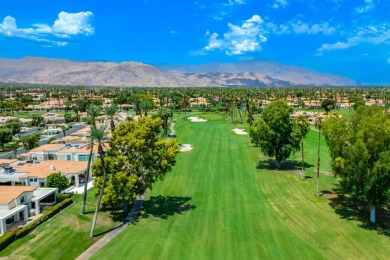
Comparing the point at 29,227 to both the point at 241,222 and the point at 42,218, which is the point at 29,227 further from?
the point at 241,222

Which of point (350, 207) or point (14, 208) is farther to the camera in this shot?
point (350, 207)

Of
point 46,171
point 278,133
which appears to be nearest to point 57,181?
point 46,171

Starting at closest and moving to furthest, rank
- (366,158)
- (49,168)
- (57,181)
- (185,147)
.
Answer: (366,158) < (57,181) < (49,168) < (185,147)

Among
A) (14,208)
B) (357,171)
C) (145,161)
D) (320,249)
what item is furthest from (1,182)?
(357,171)

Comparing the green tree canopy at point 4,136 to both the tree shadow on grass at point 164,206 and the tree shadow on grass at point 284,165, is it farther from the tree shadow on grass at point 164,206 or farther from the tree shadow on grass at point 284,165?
the tree shadow on grass at point 284,165

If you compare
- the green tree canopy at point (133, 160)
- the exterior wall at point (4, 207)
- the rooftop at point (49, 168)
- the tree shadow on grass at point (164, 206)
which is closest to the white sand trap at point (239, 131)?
the rooftop at point (49, 168)

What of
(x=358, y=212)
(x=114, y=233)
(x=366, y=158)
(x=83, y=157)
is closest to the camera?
(x=366, y=158)

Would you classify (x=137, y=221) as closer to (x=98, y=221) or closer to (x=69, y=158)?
(x=98, y=221)
